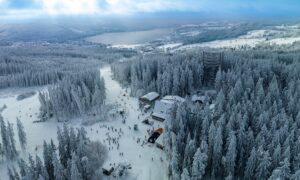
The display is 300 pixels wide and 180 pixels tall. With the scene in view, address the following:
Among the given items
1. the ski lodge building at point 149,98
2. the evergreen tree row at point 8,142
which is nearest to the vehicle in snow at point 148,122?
the ski lodge building at point 149,98

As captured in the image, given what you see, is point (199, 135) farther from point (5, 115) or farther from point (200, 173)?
point (5, 115)

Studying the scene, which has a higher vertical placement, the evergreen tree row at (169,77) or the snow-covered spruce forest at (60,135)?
the evergreen tree row at (169,77)

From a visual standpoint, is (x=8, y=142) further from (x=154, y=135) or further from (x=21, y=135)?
(x=154, y=135)

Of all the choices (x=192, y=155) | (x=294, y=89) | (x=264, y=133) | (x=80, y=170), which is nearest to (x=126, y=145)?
(x=80, y=170)

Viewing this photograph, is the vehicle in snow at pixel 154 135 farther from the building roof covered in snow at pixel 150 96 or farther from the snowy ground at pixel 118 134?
the building roof covered in snow at pixel 150 96

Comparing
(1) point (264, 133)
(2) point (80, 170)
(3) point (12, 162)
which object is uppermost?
(1) point (264, 133)

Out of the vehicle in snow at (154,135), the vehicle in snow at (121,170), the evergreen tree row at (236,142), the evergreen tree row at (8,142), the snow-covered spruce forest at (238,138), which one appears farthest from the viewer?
the vehicle in snow at (154,135)

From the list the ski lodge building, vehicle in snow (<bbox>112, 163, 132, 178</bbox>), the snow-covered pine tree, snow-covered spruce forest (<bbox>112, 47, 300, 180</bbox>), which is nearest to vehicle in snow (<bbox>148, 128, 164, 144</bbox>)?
snow-covered spruce forest (<bbox>112, 47, 300, 180</bbox>)

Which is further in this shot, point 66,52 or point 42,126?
point 66,52
